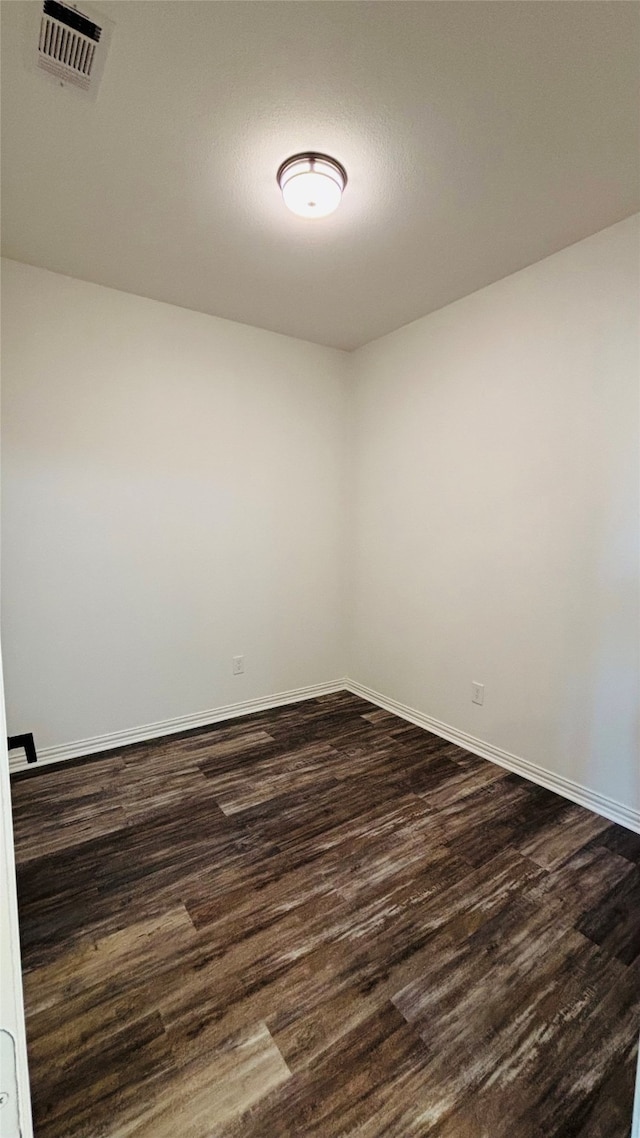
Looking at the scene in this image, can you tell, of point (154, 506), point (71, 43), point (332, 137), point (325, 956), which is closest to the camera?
point (71, 43)

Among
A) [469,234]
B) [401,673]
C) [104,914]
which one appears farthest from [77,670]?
[469,234]

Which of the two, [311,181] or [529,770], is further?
[529,770]

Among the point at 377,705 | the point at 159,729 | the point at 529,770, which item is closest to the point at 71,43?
the point at 159,729

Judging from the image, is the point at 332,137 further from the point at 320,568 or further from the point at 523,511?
the point at 320,568

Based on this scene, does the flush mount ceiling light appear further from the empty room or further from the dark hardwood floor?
the dark hardwood floor

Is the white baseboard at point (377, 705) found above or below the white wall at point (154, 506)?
below

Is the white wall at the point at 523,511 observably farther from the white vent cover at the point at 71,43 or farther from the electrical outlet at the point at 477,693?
the white vent cover at the point at 71,43

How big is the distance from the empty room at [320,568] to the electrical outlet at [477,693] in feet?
0.15

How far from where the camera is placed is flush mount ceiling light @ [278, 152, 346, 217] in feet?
5.46

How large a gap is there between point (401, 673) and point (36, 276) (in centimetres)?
326

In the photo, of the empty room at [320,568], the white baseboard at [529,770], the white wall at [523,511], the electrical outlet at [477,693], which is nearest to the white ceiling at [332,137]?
the empty room at [320,568]

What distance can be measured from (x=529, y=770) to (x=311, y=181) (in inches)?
115

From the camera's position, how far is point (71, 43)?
127cm

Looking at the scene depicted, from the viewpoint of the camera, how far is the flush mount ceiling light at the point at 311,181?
65.5 inches
